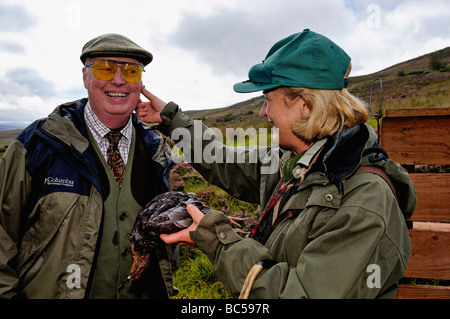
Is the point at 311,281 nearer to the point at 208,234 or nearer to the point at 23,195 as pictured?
the point at 208,234

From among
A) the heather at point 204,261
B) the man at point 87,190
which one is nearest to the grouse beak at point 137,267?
the man at point 87,190

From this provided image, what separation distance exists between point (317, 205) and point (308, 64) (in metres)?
1.16

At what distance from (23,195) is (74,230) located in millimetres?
529

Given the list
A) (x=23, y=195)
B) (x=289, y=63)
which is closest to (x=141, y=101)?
(x=23, y=195)

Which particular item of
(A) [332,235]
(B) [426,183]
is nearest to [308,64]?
(A) [332,235]

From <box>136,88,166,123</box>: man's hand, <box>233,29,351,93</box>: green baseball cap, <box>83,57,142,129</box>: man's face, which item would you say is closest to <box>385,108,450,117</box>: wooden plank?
<box>233,29,351,93</box>: green baseball cap

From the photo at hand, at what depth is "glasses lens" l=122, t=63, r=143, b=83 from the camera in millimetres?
3289

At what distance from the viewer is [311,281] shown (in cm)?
196

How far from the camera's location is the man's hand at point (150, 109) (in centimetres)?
379

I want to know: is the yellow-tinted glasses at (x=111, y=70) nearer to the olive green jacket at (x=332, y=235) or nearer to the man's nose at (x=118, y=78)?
the man's nose at (x=118, y=78)

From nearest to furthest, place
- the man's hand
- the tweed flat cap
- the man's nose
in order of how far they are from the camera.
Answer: the tweed flat cap
the man's nose
the man's hand

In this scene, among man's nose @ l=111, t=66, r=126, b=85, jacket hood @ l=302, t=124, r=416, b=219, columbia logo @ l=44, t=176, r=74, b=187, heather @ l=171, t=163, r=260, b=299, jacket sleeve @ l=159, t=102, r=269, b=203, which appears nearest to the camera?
jacket hood @ l=302, t=124, r=416, b=219

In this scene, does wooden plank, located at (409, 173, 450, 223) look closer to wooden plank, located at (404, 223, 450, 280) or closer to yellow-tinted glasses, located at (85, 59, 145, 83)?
wooden plank, located at (404, 223, 450, 280)

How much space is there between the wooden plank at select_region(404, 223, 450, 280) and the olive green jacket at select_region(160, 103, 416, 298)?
6.31 ft
